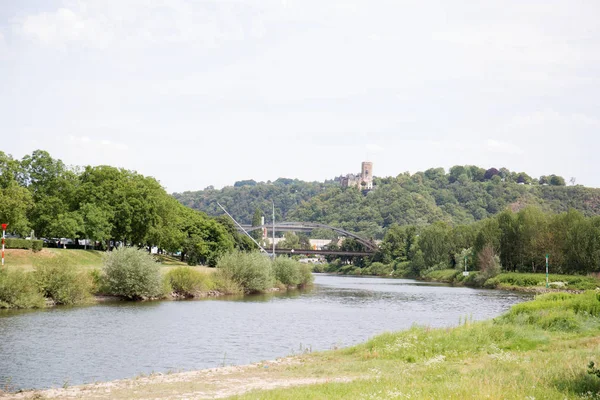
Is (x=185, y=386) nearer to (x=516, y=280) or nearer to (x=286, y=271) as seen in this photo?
(x=286, y=271)

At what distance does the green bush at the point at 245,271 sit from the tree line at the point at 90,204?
13220mm

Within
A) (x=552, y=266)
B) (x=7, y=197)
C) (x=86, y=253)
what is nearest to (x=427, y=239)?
(x=552, y=266)

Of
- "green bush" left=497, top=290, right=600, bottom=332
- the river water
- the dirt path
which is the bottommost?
the river water

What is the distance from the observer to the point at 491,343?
21797 millimetres

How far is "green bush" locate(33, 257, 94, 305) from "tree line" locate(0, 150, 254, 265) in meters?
17.4

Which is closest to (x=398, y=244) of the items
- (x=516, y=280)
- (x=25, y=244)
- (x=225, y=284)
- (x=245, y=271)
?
(x=516, y=280)

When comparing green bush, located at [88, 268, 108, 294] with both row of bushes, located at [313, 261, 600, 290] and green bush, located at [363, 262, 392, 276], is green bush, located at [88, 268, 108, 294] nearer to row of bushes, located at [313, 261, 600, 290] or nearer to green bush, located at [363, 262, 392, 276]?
row of bushes, located at [313, 261, 600, 290]

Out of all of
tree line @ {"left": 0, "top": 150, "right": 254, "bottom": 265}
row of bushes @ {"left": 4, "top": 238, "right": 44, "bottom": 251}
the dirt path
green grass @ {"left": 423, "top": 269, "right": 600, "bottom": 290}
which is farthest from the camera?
green grass @ {"left": 423, "top": 269, "right": 600, "bottom": 290}

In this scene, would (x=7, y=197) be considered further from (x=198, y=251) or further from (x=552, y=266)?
(x=552, y=266)

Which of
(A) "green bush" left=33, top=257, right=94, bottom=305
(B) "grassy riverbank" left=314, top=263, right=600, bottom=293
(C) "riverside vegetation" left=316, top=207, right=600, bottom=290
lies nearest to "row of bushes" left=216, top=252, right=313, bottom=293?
(A) "green bush" left=33, top=257, right=94, bottom=305

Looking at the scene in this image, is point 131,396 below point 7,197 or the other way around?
below

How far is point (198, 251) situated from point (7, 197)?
115 ft

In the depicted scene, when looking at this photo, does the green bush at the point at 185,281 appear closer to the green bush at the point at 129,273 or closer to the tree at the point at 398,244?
the green bush at the point at 129,273

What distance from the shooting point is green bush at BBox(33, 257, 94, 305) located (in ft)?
152
